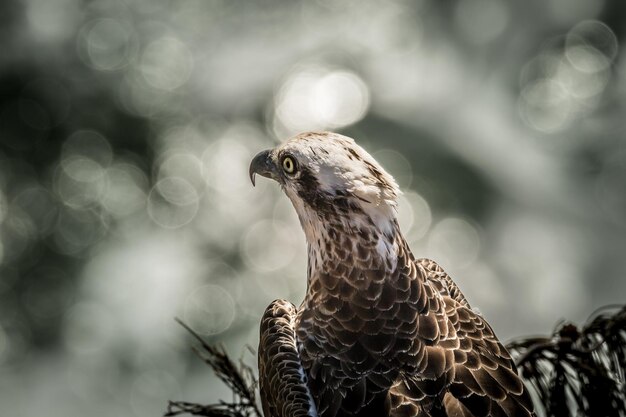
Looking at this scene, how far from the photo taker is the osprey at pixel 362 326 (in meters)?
3.47

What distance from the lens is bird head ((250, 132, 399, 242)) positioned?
369 centimetres

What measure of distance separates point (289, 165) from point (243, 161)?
9232mm

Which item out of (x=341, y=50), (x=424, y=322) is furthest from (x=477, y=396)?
(x=341, y=50)

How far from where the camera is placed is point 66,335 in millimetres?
12359

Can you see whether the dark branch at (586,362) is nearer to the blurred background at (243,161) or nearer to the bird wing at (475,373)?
the bird wing at (475,373)

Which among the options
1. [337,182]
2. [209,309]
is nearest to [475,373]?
[337,182]

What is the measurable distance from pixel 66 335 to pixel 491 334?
9.92 metres

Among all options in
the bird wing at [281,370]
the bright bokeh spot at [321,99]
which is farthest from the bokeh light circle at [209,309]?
the bird wing at [281,370]

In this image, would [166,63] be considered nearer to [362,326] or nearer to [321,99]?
[321,99]

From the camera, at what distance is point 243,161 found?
12984 millimetres

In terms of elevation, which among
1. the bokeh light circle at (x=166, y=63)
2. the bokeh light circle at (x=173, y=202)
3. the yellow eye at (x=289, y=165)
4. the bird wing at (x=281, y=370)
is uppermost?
the bokeh light circle at (x=166, y=63)

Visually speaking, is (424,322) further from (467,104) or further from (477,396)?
(467,104)

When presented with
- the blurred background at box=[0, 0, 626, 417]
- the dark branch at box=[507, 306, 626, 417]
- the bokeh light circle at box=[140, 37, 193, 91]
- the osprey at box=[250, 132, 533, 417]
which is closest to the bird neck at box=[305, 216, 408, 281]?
the osprey at box=[250, 132, 533, 417]

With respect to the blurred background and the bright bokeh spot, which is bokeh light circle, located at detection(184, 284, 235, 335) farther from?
the bright bokeh spot
